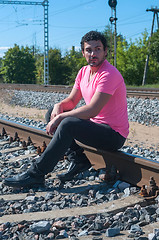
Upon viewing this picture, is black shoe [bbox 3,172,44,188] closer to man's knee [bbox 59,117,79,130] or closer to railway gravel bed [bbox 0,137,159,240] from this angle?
railway gravel bed [bbox 0,137,159,240]

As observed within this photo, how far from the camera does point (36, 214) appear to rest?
269cm

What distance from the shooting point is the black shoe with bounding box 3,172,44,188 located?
326 centimetres

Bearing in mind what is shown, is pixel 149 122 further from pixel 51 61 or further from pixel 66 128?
pixel 51 61

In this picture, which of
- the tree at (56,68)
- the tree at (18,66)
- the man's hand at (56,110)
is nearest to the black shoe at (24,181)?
the man's hand at (56,110)

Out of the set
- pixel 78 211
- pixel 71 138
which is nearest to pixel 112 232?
pixel 78 211

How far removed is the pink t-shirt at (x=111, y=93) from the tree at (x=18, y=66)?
132 ft

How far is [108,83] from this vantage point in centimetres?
319

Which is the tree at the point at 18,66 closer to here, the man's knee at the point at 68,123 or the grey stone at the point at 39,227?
the man's knee at the point at 68,123

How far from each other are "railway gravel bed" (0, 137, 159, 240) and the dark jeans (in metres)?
0.29

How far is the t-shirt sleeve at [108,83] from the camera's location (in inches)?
125

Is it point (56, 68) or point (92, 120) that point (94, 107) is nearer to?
point (92, 120)

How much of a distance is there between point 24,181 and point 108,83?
130 centimetres

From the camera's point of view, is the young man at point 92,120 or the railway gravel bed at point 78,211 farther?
the young man at point 92,120

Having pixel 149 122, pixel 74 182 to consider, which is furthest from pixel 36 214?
pixel 149 122
